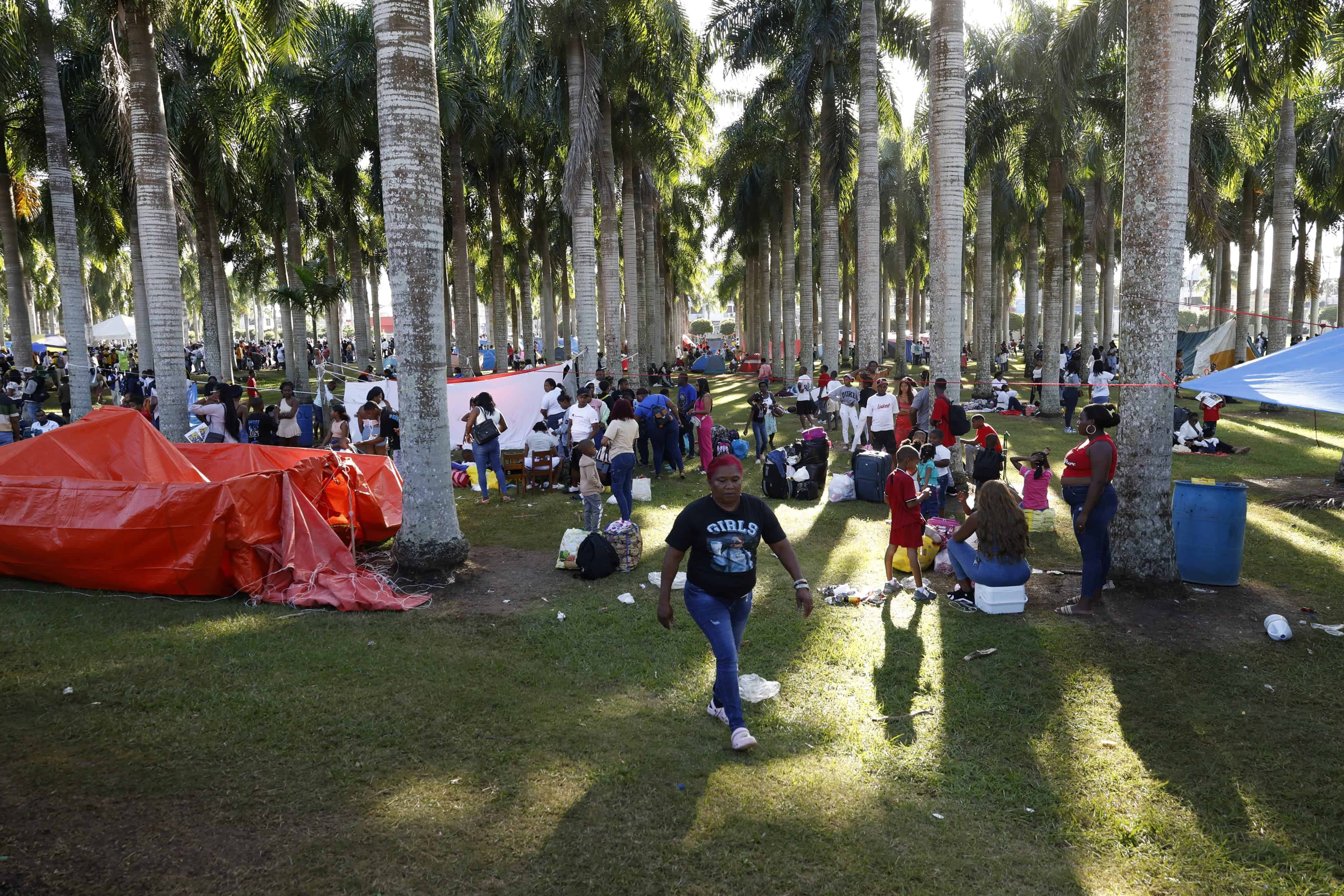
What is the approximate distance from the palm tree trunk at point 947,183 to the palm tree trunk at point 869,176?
542 cm

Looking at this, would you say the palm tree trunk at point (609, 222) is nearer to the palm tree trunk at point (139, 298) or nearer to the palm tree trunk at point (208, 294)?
the palm tree trunk at point (208, 294)

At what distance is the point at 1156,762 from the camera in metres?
5.02

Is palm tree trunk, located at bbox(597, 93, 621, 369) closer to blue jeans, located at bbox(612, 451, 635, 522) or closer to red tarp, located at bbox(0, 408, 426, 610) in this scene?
blue jeans, located at bbox(612, 451, 635, 522)

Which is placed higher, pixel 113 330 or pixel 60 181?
pixel 60 181

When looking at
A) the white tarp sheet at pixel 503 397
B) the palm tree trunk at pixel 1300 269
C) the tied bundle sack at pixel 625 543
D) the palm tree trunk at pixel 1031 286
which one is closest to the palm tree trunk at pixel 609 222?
the white tarp sheet at pixel 503 397

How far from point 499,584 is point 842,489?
5965 millimetres

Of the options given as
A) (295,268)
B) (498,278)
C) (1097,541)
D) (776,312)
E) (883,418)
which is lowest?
(1097,541)

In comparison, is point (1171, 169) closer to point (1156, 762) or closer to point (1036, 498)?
point (1036, 498)

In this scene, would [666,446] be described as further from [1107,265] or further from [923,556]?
[1107,265]

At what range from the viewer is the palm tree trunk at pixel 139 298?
24.2 m

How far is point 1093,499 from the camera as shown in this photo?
7.46m

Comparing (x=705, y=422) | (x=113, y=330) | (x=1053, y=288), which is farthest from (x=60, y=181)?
(x=113, y=330)

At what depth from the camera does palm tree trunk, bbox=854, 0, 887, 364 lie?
18.8 m

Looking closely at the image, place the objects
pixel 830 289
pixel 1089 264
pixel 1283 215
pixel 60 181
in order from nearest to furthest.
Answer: pixel 60 181
pixel 1283 215
pixel 830 289
pixel 1089 264
